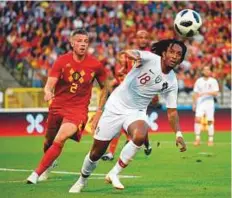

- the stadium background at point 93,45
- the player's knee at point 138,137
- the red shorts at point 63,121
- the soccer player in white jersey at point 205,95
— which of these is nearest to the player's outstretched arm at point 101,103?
the red shorts at point 63,121

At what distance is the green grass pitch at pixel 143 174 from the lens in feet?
34.5

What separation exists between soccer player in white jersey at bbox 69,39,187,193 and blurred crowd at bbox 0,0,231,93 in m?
19.1

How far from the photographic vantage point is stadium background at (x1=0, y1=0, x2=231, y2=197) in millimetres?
27422

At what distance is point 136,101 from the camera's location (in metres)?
10.6

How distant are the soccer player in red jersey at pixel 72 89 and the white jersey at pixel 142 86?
2.92 feet

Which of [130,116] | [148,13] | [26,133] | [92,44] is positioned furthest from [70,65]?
[148,13]

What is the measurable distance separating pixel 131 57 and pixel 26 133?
1763 cm

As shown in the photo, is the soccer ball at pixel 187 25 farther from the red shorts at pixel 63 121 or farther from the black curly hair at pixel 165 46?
the red shorts at pixel 63 121

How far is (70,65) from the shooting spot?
462 inches

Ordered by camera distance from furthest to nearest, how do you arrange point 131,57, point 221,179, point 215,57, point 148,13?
1. point 148,13
2. point 215,57
3. point 221,179
4. point 131,57

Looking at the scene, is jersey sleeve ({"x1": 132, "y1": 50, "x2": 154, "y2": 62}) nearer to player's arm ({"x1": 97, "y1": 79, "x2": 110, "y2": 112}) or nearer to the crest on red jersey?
player's arm ({"x1": 97, "y1": 79, "x2": 110, "y2": 112})

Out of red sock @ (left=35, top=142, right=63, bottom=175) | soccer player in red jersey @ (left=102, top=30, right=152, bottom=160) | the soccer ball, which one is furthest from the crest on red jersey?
soccer player in red jersey @ (left=102, top=30, right=152, bottom=160)

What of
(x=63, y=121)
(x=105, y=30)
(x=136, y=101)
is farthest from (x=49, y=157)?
(x=105, y=30)

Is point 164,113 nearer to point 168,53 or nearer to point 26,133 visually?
point 26,133
